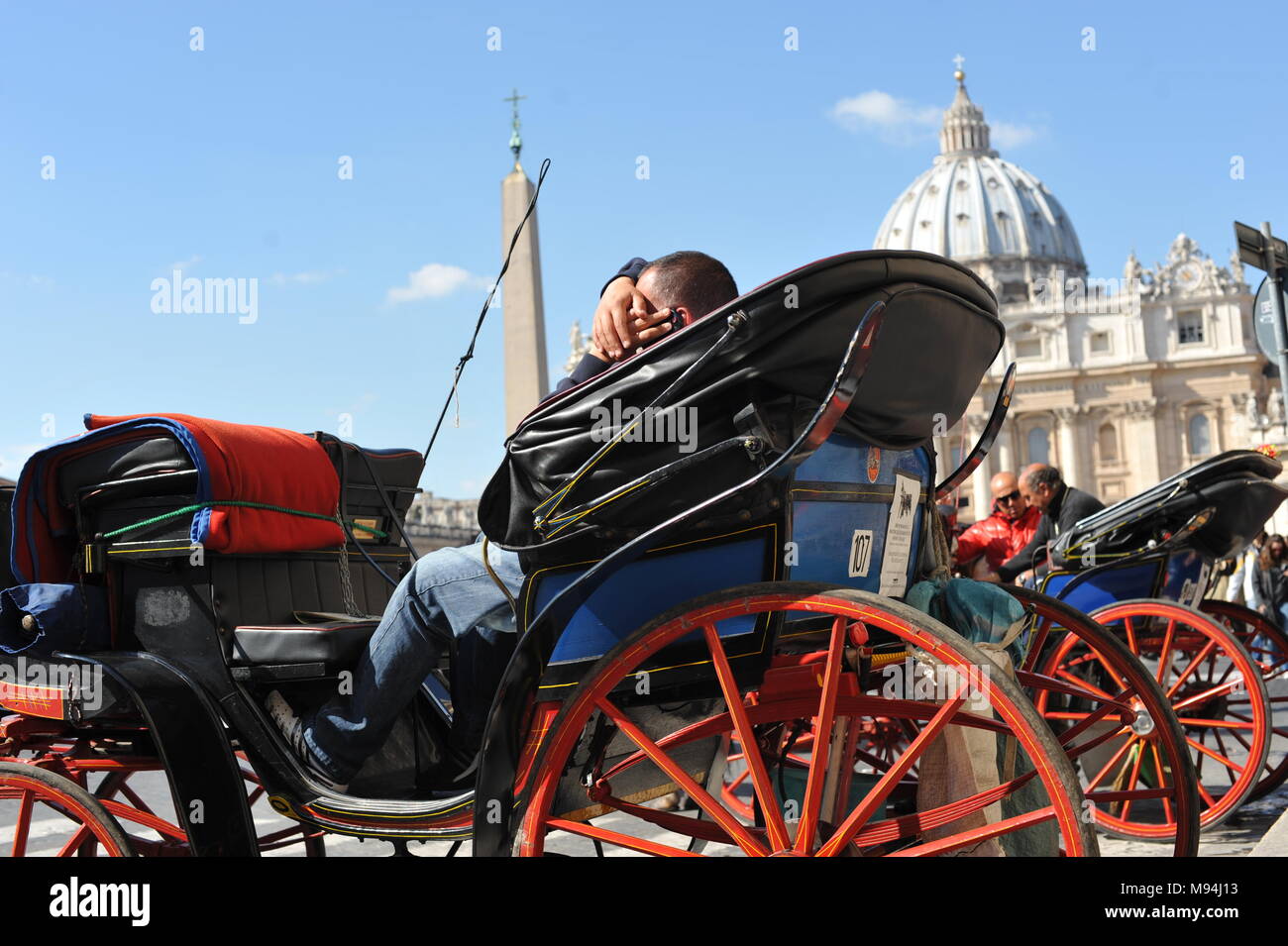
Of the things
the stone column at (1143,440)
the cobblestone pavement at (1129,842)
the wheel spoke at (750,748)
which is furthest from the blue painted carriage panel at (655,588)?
the stone column at (1143,440)

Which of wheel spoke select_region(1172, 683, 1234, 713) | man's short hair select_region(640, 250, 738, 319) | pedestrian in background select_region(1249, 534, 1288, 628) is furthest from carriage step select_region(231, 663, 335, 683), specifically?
pedestrian in background select_region(1249, 534, 1288, 628)

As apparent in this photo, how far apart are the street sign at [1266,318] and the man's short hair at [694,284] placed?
401 cm

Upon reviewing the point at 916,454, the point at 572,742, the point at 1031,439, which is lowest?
the point at 572,742

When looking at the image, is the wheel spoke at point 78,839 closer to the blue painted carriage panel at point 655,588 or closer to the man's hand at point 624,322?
the blue painted carriage panel at point 655,588

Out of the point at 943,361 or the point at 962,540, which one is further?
the point at 962,540

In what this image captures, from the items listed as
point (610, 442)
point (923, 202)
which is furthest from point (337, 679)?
point (923, 202)

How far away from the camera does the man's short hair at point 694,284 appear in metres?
2.81

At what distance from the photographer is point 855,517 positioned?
2.61 m

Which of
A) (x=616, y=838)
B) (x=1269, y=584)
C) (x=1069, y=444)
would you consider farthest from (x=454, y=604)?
(x=1069, y=444)

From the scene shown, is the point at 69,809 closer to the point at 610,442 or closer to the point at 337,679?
the point at 337,679

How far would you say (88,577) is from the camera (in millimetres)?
3398

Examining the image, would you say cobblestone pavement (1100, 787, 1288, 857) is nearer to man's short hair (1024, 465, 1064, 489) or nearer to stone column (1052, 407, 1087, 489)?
man's short hair (1024, 465, 1064, 489)

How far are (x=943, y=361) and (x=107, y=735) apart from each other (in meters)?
2.29
